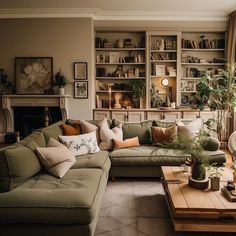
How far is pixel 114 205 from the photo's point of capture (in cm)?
314

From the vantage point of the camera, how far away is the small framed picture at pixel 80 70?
20.7 feet

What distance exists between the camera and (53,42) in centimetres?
628

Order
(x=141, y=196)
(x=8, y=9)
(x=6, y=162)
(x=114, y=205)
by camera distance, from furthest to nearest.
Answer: (x=8, y=9) < (x=141, y=196) < (x=114, y=205) < (x=6, y=162)

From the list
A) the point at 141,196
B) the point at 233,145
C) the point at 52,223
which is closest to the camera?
the point at 52,223

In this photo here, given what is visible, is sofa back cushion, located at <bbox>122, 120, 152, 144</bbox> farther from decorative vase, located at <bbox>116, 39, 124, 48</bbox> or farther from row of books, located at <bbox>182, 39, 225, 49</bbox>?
row of books, located at <bbox>182, 39, 225, 49</bbox>

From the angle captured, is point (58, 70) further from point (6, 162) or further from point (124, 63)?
point (6, 162)

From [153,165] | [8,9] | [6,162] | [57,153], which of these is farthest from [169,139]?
[8,9]

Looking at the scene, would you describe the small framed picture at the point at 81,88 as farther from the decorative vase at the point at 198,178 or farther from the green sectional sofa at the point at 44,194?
the decorative vase at the point at 198,178

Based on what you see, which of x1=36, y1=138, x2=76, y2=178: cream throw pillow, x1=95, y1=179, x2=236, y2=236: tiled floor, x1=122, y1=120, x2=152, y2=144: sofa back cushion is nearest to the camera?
x1=95, y1=179, x2=236, y2=236: tiled floor

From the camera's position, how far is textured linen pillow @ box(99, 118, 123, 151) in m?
4.18

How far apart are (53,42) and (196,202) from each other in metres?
5.02

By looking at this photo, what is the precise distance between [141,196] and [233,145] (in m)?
1.68

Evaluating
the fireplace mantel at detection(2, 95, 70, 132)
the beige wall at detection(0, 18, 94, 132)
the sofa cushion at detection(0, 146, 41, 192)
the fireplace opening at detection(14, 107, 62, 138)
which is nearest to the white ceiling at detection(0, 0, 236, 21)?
the beige wall at detection(0, 18, 94, 132)

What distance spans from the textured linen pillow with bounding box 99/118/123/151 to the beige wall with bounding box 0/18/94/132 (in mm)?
2113
